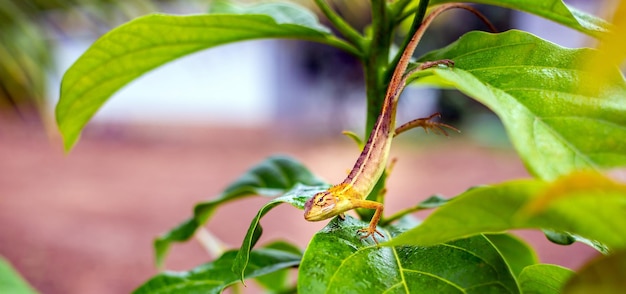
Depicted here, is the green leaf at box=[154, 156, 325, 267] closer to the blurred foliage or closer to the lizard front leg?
the lizard front leg

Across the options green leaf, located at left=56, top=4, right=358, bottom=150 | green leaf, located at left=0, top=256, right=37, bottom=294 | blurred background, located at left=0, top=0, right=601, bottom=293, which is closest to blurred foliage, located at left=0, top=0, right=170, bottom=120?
blurred background, located at left=0, top=0, right=601, bottom=293

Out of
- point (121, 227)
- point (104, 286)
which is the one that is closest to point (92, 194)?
point (121, 227)

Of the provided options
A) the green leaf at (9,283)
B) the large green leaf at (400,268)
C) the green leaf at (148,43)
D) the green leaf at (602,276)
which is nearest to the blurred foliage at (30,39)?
the green leaf at (9,283)

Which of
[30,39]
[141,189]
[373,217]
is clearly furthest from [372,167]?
[141,189]

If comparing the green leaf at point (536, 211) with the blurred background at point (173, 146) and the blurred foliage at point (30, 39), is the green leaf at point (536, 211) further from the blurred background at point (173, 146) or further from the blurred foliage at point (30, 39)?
the blurred foliage at point (30, 39)

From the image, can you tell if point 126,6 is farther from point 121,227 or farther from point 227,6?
point 227,6

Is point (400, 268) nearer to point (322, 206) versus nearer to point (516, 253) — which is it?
point (322, 206)
